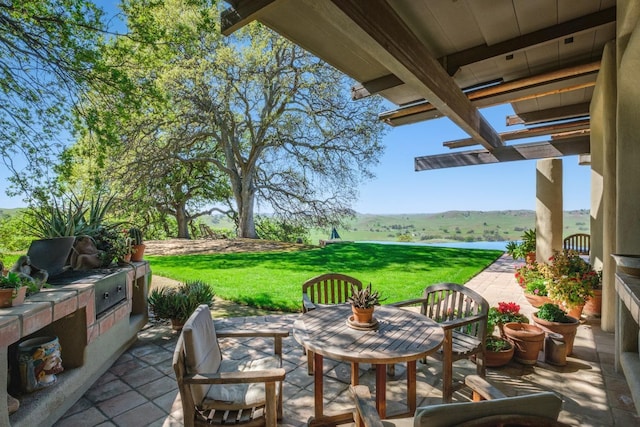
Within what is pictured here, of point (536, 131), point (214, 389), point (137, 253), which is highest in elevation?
point (536, 131)

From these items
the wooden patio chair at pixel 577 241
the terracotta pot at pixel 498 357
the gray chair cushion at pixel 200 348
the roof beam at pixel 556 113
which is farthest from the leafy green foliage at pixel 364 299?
the wooden patio chair at pixel 577 241

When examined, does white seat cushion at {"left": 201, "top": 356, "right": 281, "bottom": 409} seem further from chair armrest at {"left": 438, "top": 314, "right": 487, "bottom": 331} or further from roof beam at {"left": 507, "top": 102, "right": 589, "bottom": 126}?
roof beam at {"left": 507, "top": 102, "right": 589, "bottom": 126}

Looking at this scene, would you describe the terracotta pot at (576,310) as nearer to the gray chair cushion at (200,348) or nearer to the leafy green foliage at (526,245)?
the leafy green foliage at (526,245)

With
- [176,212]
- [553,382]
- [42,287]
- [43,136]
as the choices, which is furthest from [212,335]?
[176,212]

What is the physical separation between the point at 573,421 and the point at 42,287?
4.03 meters

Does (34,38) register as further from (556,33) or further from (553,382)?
(553,382)

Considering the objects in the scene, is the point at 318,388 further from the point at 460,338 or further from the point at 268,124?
the point at 268,124

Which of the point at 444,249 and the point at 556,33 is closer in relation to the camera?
the point at 556,33

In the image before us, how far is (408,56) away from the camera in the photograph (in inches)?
91.2

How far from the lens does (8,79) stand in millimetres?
4727

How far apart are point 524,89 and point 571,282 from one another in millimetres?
2500

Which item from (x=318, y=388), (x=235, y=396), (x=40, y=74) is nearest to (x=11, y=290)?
(x=235, y=396)

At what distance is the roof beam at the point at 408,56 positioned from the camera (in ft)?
5.97

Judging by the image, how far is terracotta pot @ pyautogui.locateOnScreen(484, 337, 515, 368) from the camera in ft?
10.0
